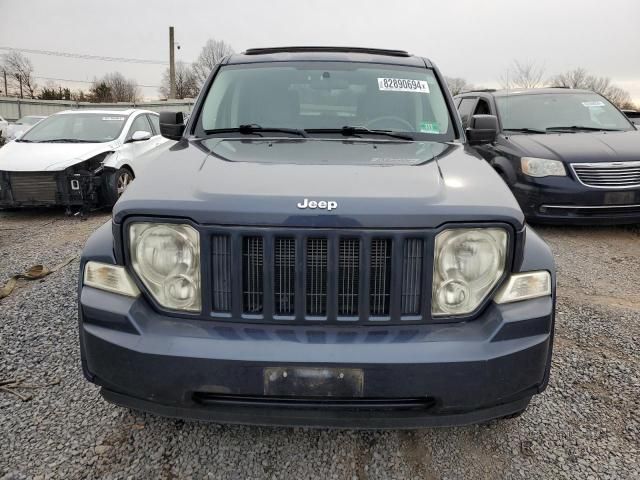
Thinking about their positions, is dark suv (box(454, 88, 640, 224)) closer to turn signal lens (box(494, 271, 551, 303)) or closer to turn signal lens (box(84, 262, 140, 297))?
turn signal lens (box(494, 271, 551, 303))

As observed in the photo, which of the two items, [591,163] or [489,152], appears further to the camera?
[489,152]

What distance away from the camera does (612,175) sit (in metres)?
5.79

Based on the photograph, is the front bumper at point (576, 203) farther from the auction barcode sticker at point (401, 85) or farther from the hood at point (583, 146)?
the auction barcode sticker at point (401, 85)

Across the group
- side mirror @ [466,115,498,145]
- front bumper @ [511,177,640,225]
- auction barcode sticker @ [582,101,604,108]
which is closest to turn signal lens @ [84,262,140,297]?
side mirror @ [466,115,498,145]

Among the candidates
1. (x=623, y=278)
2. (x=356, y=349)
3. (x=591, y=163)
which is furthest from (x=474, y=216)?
(x=591, y=163)

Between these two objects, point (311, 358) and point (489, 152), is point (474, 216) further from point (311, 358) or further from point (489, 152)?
point (489, 152)

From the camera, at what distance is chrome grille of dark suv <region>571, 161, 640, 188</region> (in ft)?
19.0

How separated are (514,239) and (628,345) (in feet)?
6.71

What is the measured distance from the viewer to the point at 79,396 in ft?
8.79

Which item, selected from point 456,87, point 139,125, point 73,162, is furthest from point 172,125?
point 456,87

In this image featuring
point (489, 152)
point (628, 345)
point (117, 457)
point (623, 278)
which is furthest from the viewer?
point (489, 152)

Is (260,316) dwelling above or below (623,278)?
above

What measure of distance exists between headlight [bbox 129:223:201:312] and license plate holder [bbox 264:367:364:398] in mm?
421

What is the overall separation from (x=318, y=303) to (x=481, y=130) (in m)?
1.92
